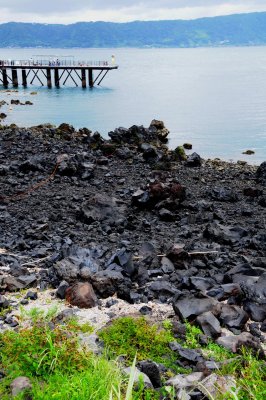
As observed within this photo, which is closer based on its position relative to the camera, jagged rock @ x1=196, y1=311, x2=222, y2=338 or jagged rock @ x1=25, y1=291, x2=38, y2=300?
jagged rock @ x1=196, y1=311, x2=222, y2=338

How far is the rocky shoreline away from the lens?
21.8ft

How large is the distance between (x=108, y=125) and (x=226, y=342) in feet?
110

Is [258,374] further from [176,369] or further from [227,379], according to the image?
[176,369]

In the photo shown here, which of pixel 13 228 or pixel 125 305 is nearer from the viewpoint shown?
pixel 125 305

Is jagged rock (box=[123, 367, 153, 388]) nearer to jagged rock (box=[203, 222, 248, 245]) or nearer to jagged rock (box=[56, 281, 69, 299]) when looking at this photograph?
jagged rock (box=[56, 281, 69, 299])

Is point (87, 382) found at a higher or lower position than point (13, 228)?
higher

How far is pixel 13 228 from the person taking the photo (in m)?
10.7

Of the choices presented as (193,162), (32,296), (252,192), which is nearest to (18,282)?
(32,296)

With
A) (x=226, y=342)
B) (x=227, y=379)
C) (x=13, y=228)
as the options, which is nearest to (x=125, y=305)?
(x=226, y=342)

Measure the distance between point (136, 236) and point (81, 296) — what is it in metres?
3.75

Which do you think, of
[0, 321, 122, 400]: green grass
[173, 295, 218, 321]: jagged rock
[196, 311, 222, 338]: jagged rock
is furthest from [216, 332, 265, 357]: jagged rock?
[0, 321, 122, 400]: green grass

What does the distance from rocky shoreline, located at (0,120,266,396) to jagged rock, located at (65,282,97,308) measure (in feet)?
0.05

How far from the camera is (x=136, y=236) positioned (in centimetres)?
1030

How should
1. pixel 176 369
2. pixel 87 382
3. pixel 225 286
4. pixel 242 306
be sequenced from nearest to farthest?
1. pixel 87 382
2. pixel 176 369
3. pixel 242 306
4. pixel 225 286
